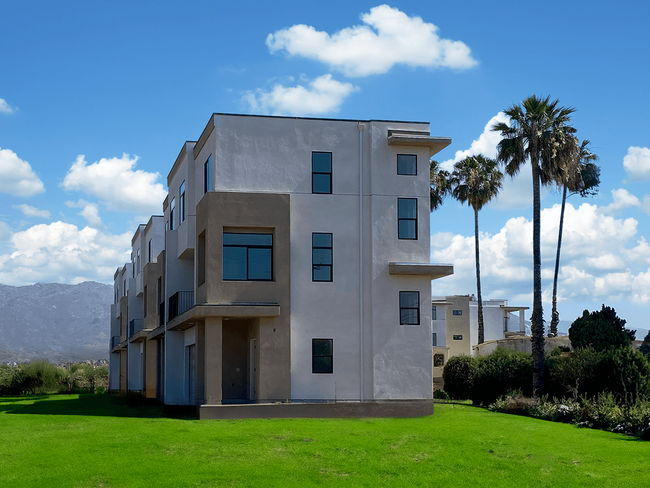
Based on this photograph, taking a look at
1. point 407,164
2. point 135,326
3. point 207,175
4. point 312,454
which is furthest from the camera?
point 135,326

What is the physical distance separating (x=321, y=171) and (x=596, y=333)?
779 inches

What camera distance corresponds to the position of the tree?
39375 millimetres

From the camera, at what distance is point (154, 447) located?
18.3 meters

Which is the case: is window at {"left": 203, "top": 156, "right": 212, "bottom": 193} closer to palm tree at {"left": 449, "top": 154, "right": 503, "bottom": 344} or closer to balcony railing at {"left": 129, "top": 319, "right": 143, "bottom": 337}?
balcony railing at {"left": 129, "top": 319, "right": 143, "bottom": 337}

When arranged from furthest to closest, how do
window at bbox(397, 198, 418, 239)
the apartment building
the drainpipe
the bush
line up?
the bush < window at bbox(397, 198, 418, 239) < the drainpipe < the apartment building

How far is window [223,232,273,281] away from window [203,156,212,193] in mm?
2593

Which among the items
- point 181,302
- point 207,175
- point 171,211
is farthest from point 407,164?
point 171,211

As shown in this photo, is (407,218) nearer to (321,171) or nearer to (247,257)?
(321,171)

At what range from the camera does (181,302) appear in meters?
31.6

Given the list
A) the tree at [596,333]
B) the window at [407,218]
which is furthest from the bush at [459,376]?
the window at [407,218]

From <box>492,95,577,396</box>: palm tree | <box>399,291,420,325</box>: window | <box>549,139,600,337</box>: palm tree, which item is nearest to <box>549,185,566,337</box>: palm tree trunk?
<box>549,139,600,337</box>: palm tree

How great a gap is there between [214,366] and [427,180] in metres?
10.5

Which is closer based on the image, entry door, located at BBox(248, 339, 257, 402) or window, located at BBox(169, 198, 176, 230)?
entry door, located at BBox(248, 339, 257, 402)

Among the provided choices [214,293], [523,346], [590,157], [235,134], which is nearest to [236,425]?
[214,293]
